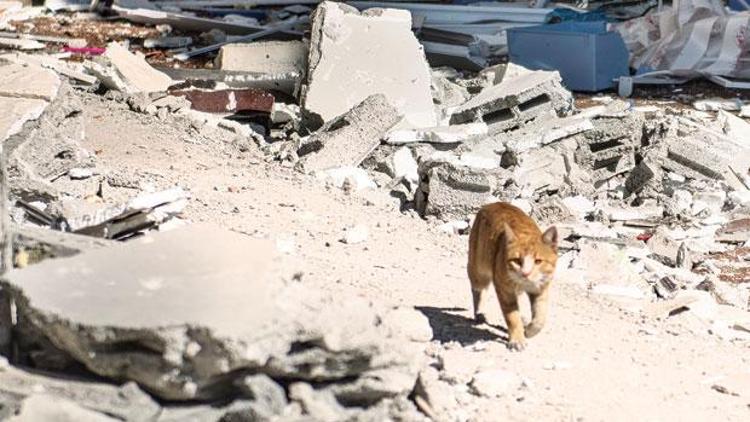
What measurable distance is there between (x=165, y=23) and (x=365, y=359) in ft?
36.6

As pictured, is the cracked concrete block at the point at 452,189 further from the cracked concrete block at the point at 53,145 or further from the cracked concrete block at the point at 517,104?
the cracked concrete block at the point at 53,145

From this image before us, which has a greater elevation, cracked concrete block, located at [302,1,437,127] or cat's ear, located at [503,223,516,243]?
cat's ear, located at [503,223,516,243]

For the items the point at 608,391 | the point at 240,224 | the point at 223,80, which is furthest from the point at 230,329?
the point at 223,80

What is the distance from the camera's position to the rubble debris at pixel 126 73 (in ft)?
33.6

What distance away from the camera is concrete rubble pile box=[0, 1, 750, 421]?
4328 mm

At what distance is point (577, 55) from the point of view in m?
12.7

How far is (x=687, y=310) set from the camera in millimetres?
7176

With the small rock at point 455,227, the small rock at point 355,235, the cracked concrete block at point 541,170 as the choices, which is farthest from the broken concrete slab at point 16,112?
the cracked concrete block at point 541,170

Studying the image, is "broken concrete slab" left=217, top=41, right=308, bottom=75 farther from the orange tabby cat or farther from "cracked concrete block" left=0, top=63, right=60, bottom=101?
the orange tabby cat

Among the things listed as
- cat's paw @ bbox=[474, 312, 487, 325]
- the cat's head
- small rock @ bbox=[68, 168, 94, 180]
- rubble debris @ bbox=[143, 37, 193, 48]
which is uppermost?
the cat's head

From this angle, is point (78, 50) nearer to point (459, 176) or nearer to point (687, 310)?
point (459, 176)

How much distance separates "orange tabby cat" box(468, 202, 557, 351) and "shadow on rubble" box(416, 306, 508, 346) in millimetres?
152

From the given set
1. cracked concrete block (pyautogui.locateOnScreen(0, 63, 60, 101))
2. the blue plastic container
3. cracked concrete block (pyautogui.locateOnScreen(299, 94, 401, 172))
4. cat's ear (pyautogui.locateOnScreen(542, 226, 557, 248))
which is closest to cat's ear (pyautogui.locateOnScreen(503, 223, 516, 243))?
cat's ear (pyautogui.locateOnScreen(542, 226, 557, 248))

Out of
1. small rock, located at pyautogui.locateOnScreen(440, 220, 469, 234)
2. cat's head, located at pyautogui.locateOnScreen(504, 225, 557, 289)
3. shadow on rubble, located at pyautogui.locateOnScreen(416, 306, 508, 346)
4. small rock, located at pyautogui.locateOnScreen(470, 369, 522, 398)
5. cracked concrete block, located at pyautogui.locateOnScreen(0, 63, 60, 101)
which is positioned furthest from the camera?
small rock, located at pyautogui.locateOnScreen(440, 220, 469, 234)
